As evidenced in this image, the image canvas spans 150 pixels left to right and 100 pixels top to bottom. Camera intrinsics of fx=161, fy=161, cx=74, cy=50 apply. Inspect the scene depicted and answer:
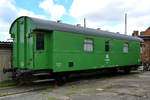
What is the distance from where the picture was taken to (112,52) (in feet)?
37.5

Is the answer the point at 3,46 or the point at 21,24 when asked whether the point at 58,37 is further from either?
the point at 3,46

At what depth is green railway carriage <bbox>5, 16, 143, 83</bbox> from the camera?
7582mm

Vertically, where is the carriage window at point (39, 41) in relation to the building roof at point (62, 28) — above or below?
below

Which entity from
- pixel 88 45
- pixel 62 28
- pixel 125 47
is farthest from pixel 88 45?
pixel 125 47

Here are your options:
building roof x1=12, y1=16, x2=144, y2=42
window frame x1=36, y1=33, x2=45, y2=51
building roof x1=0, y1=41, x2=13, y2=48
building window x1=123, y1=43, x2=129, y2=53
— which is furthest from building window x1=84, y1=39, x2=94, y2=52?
building roof x1=0, y1=41, x2=13, y2=48

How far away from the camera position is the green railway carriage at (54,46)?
758 centimetres

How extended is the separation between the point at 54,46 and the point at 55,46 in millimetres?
69

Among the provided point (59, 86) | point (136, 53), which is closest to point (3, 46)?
point (59, 86)

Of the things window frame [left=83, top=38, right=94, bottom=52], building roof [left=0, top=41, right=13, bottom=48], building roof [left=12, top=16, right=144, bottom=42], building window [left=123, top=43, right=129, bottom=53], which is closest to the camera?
building roof [left=12, top=16, right=144, bottom=42]

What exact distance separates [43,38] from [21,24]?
4.86 feet

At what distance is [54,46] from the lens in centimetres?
782

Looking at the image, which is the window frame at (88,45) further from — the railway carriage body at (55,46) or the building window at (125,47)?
the building window at (125,47)

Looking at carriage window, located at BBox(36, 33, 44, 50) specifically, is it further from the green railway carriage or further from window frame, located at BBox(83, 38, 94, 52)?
window frame, located at BBox(83, 38, 94, 52)

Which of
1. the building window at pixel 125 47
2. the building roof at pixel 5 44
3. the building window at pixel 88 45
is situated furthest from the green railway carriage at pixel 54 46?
the building window at pixel 125 47
